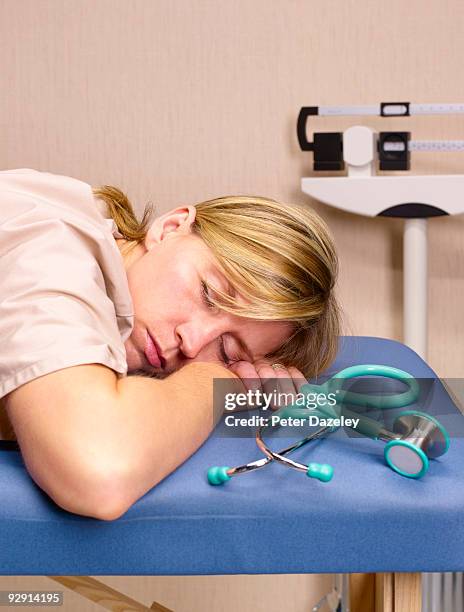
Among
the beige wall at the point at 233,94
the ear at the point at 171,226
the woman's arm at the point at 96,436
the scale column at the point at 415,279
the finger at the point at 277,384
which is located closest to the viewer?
the woman's arm at the point at 96,436

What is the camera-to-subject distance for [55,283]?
0.85 m

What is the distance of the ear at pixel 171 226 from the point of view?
3.92 ft

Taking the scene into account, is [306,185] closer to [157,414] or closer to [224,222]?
[224,222]

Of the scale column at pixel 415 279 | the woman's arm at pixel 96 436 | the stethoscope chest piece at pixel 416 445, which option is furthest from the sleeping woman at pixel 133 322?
the scale column at pixel 415 279

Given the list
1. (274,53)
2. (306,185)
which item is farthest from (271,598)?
(274,53)

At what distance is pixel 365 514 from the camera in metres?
A: 0.77

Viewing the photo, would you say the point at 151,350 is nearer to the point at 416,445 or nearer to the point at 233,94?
the point at 416,445

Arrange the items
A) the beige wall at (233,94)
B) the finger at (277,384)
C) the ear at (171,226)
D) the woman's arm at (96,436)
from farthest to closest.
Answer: the beige wall at (233,94)
the ear at (171,226)
the finger at (277,384)
the woman's arm at (96,436)

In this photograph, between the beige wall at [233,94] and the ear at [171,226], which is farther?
the beige wall at [233,94]

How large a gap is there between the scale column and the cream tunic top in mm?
888

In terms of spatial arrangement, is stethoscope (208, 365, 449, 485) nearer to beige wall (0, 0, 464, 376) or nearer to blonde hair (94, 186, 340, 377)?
blonde hair (94, 186, 340, 377)

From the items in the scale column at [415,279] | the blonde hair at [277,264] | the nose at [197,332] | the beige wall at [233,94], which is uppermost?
the beige wall at [233,94]

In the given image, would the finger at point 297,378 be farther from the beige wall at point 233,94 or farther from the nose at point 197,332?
the beige wall at point 233,94

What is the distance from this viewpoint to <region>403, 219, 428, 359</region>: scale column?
1.78 metres
